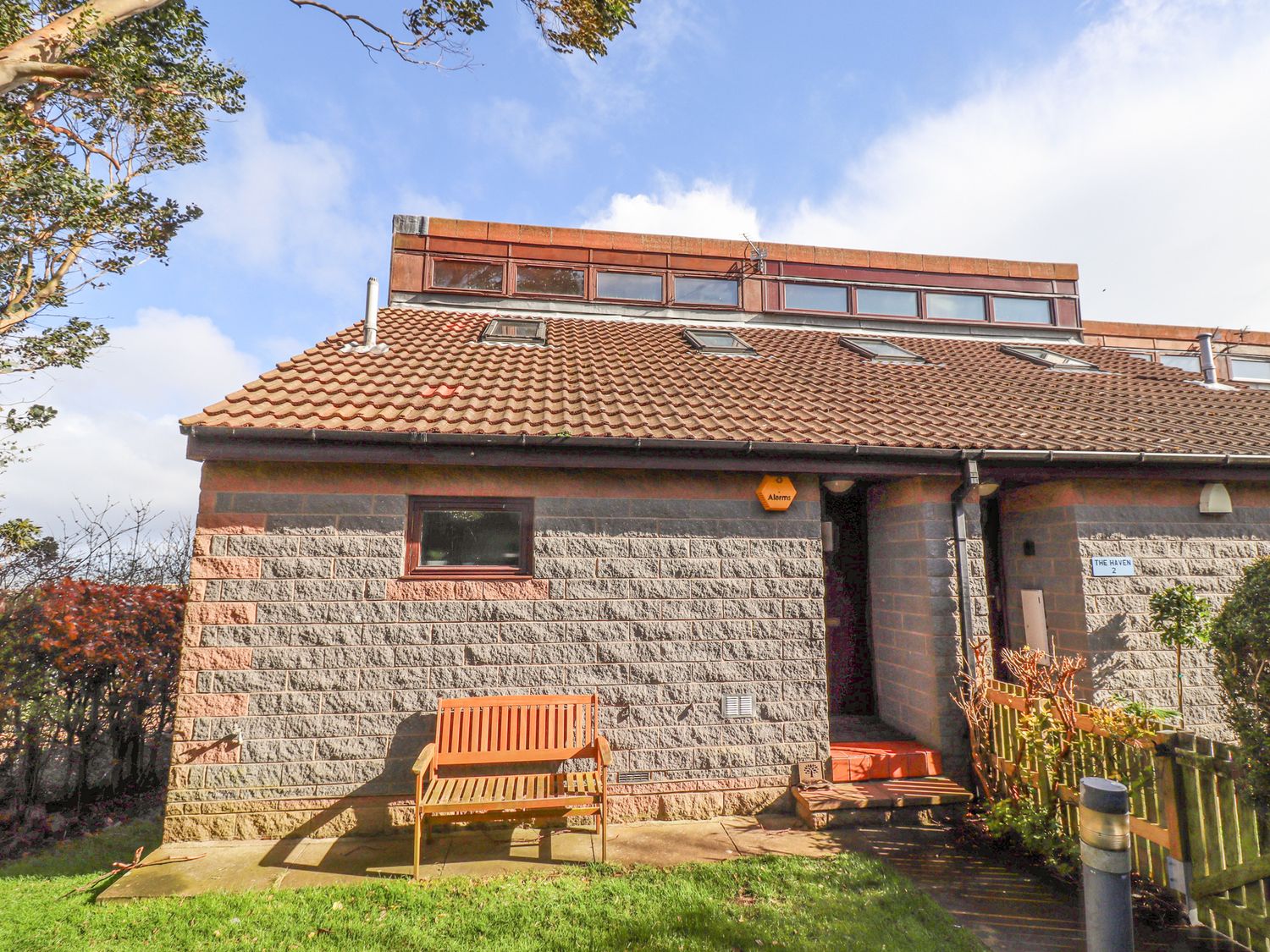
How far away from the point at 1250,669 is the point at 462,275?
947cm

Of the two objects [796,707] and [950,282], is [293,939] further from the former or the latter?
[950,282]

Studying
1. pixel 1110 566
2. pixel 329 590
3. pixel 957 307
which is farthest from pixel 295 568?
pixel 957 307

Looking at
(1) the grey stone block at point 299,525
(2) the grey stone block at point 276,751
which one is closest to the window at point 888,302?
(1) the grey stone block at point 299,525

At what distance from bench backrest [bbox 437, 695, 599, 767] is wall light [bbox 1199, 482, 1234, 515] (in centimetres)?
647

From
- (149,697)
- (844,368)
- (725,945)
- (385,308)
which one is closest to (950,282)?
(844,368)

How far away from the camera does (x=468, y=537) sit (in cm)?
495

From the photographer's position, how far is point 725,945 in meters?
3.15

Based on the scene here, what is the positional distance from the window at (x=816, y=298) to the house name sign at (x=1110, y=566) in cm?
577

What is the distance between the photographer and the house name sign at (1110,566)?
5613mm

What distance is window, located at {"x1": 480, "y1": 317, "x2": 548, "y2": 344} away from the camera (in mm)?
7605

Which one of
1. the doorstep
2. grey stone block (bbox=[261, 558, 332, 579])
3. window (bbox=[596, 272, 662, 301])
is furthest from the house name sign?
grey stone block (bbox=[261, 558, 332, 579])

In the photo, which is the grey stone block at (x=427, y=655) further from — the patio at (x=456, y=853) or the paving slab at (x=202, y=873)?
the paving slab at (x=202, y=873)

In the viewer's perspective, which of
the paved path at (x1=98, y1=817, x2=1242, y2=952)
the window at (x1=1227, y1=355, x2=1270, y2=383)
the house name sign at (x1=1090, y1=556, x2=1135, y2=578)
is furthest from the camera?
the window at (x1=1227, y1=355, x2=1270, y2=383)

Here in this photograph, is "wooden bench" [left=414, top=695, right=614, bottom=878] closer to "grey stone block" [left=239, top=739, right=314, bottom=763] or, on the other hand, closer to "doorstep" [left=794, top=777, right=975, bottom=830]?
"grey stone block" [left=239, top=739, right=314, bottom=763]
